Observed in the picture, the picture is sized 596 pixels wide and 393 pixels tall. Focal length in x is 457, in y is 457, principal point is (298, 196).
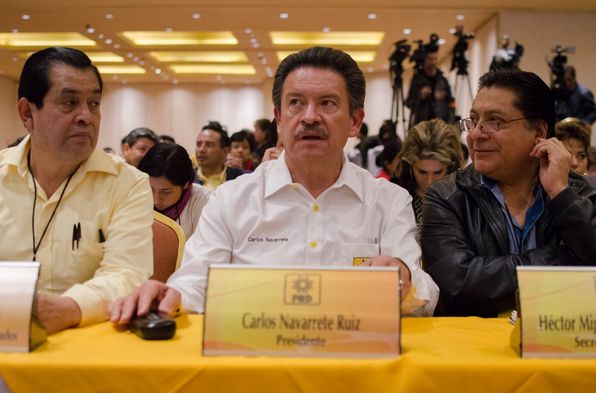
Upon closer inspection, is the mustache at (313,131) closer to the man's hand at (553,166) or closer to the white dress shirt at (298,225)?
the white dress shirt at (298,225)

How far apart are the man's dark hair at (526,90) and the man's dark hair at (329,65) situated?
46 cm

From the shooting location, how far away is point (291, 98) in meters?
1.36

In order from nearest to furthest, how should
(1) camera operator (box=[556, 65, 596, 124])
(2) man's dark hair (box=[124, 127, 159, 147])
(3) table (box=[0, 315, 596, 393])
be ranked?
(3) table (box=[0, 315, 596, 393]) → (2) man's dark hair (box=[124, 127, 159, 147]) → (1) camera operator (box=[556, 65, 596, 124])

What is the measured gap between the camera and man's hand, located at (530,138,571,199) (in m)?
1.40

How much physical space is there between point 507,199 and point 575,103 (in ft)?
15.1

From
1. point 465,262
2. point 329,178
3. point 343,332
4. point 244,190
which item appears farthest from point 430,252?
point 343,332

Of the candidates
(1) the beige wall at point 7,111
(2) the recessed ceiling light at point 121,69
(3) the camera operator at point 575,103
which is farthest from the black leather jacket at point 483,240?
(1) the beige wall at point 7,111

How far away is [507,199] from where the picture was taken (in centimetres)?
154

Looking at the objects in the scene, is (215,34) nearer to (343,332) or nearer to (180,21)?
(180,21)

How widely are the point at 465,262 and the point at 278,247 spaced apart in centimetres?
56

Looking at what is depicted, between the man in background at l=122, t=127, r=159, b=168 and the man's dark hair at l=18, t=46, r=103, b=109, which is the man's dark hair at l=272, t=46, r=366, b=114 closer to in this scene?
the man's dark hair at l=18, t=46, r=103, b=109

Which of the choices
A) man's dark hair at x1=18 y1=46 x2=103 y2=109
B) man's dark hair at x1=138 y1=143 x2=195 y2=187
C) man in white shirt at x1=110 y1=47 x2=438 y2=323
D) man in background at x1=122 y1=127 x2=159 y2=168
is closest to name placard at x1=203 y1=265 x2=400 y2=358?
man in white shirt at x1=110 y1=47 x2=438 y2=323

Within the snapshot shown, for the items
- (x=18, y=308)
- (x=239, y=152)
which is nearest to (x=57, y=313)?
(x=18, y=308)

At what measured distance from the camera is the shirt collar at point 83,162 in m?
1.34
